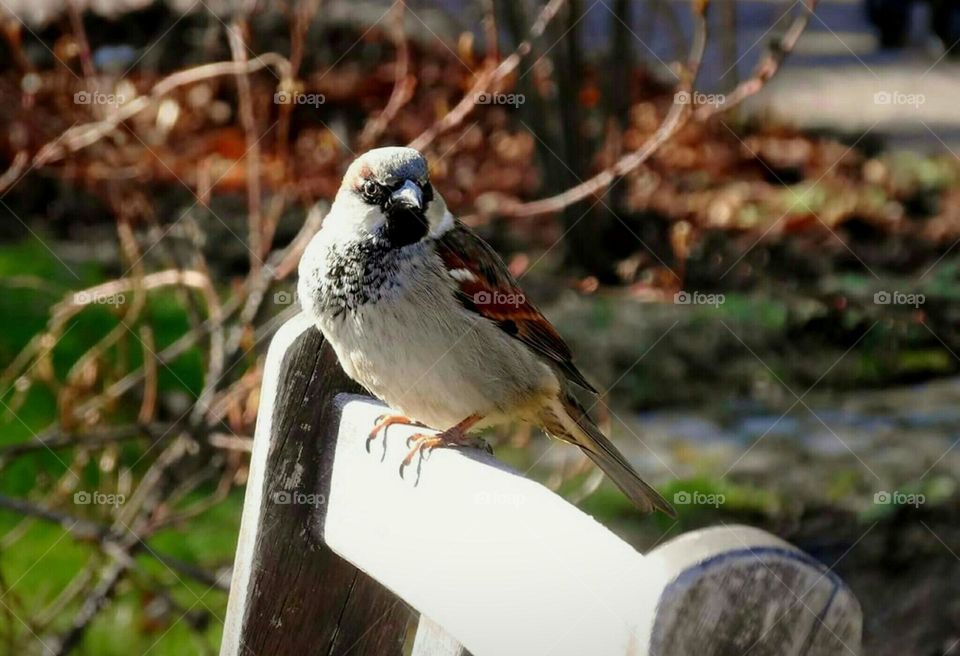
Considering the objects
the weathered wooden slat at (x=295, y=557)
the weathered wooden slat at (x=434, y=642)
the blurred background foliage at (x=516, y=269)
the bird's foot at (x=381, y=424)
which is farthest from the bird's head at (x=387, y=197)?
the weathered wooden slat at (x=434, y=642)

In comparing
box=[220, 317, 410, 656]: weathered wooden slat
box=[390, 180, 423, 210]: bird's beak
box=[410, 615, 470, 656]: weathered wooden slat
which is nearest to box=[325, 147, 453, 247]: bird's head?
box=[390, 180, 423, 210]: bird's beak

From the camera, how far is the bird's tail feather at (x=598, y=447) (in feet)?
8.82

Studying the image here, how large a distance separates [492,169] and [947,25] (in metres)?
4.45

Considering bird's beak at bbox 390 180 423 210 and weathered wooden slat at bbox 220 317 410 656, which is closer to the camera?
weathered wooden slat at bbox 220 317 410 656

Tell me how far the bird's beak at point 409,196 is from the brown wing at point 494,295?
0.58 ft

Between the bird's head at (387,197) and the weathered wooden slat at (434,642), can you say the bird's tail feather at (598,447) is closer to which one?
the bird's head at (387,197)

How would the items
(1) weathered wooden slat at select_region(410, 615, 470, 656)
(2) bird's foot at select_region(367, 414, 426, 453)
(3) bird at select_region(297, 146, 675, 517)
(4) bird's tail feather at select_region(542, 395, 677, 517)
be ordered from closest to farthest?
(1) weathered wooden slat at select_region(410, 615, 470, 656) < (2) bird's foot at select_region(367, 414, 426, 453) < (3) bird at select_region(297, 146, 675, 517) < (4) bird's tail feather at select_region(542, 395, 677, 517)

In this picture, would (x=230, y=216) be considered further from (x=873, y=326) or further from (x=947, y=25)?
(x=947, y=25)

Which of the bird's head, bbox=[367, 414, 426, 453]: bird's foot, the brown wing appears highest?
bbox=[367, 414, 426, 453]: bird's foot

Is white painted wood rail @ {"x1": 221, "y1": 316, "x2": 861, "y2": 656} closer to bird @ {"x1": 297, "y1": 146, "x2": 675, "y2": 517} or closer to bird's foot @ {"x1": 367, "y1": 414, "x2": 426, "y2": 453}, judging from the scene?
bird's foot @ {"x1": 367, "y1": 414, "x2": 426, "y2": 453}

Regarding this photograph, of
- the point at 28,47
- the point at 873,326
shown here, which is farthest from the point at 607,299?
the point at 28,47

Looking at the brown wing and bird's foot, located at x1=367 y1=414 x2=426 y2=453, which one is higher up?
bird's foot, located at x1=367 y1=414 x2=426 y2=453

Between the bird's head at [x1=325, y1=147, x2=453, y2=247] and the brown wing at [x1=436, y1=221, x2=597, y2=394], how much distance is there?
0.34 ft

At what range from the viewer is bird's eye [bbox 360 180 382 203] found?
8.93 feet
